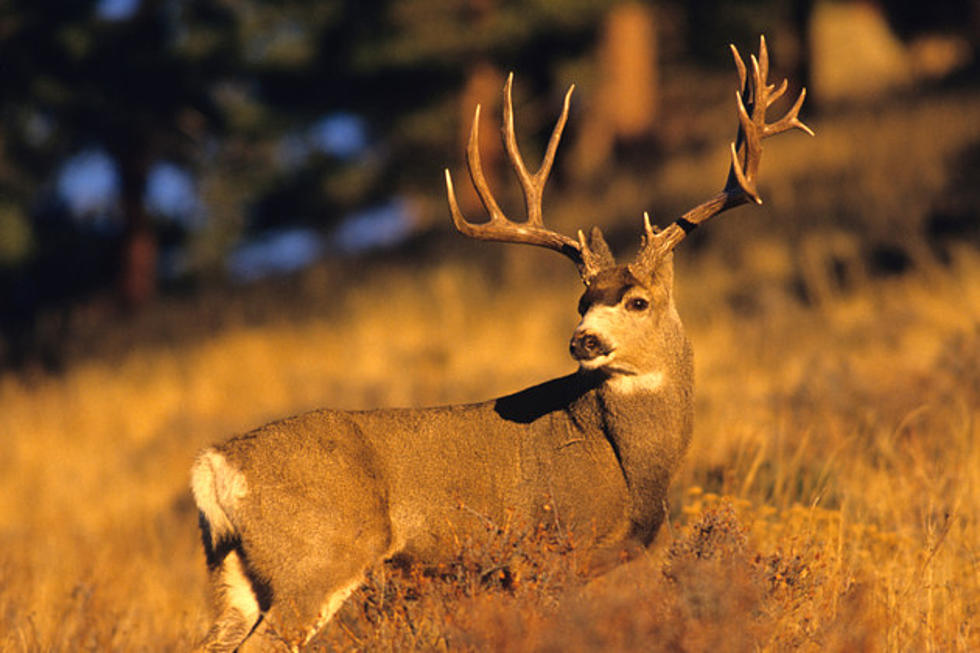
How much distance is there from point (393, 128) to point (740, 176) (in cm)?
2044

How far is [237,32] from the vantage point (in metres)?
22.5

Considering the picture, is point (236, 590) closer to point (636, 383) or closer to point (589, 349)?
point (589, 349)

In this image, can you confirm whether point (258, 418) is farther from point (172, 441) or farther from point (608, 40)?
point (608, 40)

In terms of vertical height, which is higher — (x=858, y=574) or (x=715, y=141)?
(x=715, y=141)

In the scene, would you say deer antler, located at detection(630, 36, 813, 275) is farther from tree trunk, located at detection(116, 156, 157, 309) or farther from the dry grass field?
tree trunk, located at detection(116, 156, 157, 309)

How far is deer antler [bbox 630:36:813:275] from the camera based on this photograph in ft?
18.5

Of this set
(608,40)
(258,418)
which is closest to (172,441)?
(258,418)

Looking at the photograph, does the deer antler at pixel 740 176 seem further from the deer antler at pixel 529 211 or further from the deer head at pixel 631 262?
the deer antler at pixel 529 211

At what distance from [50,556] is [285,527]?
615 cm

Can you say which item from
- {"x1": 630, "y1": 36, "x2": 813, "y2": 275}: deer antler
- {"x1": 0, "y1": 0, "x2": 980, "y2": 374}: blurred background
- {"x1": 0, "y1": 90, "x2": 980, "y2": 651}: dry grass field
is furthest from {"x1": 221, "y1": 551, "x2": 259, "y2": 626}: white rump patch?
{"x1": 0, "y1": 0, "x2": 980, "y2": 374}: blurred background

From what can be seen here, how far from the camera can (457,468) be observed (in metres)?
5.30

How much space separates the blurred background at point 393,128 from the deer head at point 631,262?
317 inches

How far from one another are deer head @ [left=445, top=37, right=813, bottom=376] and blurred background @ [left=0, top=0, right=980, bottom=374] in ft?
26.4

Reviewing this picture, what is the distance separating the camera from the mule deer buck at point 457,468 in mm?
4980
